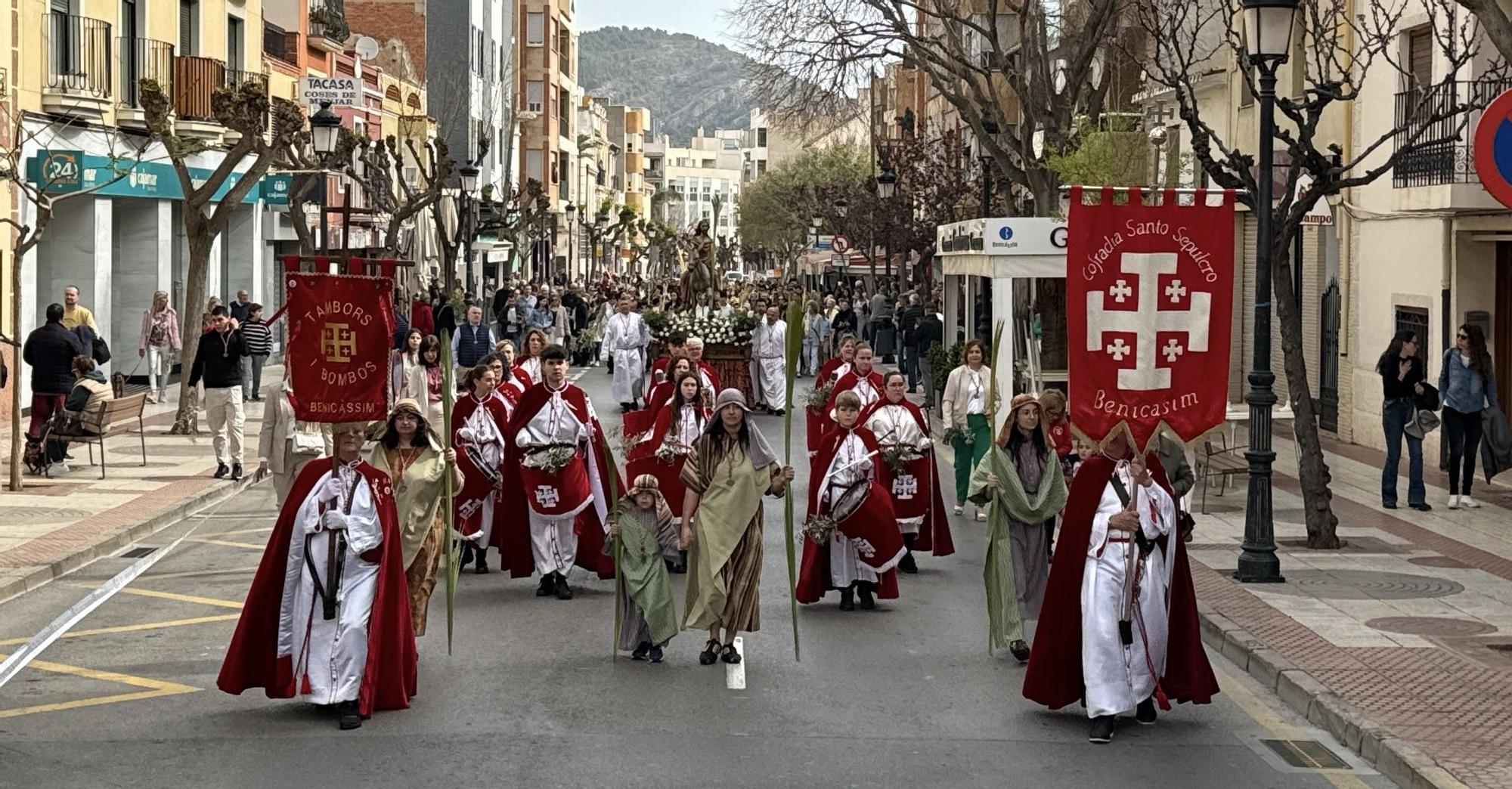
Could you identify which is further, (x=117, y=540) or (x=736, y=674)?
(x=117, y=540)

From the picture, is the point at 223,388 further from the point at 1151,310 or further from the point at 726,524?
the point at 1151,310

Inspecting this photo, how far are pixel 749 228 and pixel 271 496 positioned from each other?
321 ft

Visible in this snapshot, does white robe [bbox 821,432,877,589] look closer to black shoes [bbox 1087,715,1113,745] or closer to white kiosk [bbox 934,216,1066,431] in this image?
black shoes [bbox 1087,715,1113,745]

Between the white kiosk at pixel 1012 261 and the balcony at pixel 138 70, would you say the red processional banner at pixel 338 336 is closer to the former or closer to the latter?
the white kiosk at pixel 1012 261

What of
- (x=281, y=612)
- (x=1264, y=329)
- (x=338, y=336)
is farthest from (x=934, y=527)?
(x=281, y=612)

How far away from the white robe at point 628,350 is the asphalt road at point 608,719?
1913 centimetres

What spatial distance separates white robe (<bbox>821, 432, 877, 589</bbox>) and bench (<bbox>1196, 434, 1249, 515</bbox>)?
6144 millimetres

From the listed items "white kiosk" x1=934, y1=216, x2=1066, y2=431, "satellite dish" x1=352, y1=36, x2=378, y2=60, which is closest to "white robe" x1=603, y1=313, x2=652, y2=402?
"white kiosk" x1=934, y1=216, x2=1066, y2=431

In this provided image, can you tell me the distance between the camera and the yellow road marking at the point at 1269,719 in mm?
9258

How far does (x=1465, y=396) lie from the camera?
1959 cm

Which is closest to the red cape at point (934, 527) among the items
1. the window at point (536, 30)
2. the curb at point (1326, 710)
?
the curb at point (1326, 710)

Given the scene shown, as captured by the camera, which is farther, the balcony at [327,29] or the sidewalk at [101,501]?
the balcony at [327,29]

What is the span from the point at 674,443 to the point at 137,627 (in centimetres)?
371

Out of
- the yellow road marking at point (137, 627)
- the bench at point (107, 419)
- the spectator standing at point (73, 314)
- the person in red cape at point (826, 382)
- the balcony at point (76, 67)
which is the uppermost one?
the balcony at point (76, 67)
